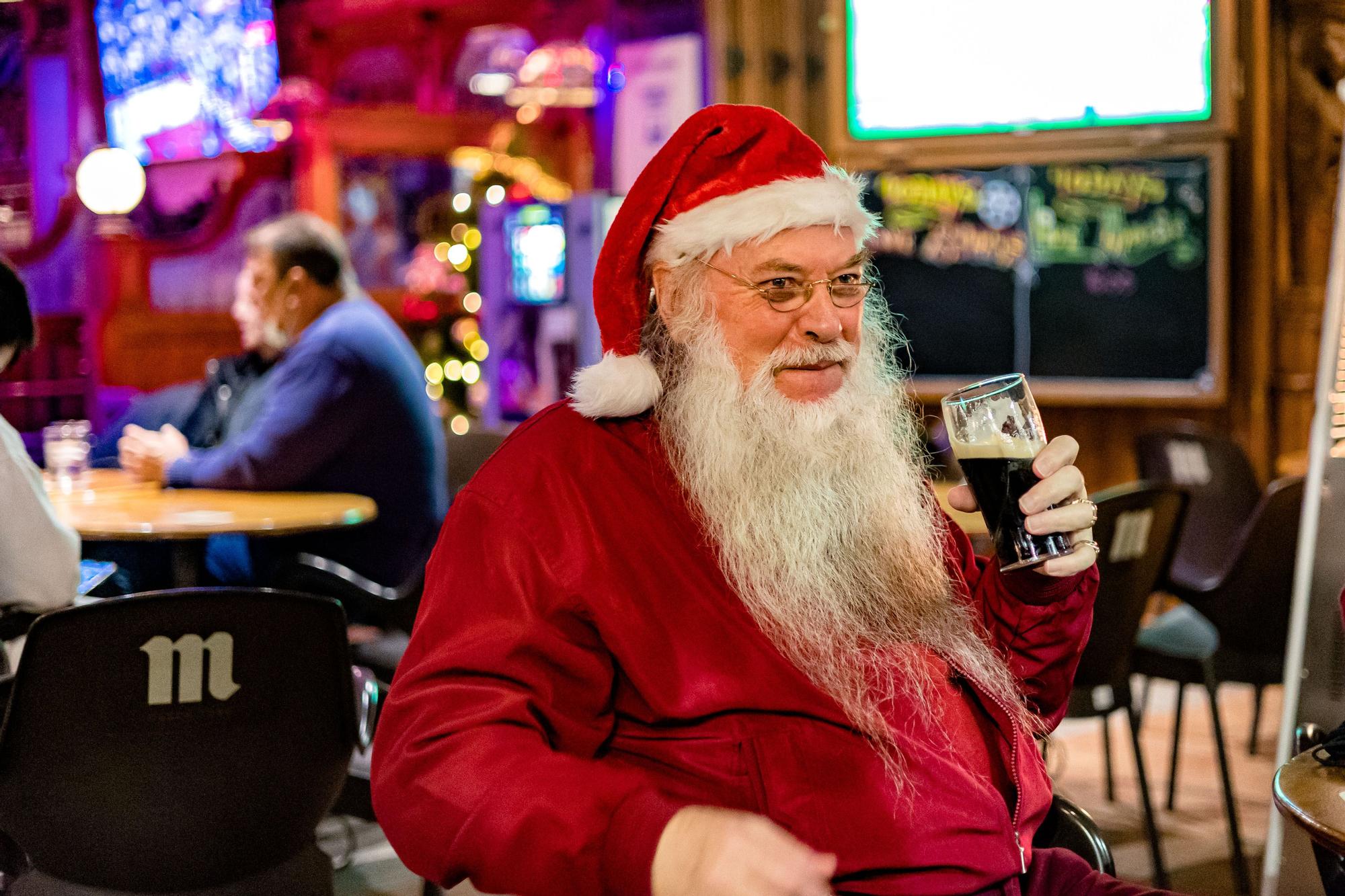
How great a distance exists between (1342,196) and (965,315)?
3.43 m

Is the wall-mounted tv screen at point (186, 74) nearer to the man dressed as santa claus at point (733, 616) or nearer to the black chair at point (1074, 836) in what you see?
the man dressed as santa claus at point (733, 616)

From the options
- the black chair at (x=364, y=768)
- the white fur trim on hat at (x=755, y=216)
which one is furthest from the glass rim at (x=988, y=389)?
the black chair at (x=364, y=768)

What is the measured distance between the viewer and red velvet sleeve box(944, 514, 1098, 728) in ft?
5.56

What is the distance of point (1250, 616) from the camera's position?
3539 mm

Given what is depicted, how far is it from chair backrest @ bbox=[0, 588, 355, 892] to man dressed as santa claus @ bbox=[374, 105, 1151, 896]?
70cm

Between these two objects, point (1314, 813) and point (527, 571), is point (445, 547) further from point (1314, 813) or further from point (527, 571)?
point (1314, 813)

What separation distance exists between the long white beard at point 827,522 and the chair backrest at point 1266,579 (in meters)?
2.05

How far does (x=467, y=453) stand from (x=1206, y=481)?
2673mm

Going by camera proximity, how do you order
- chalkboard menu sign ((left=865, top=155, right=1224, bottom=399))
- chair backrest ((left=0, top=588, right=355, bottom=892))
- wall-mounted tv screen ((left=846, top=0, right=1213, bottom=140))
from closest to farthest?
chair backrest ((left=0, top=588, right=355, bottom=892)), wall-mounted tv screen ((left=846, top=0, right=1213, bottom=140)), chalkboard menu sign ((left=865, top=155, right=1224, bottom=399))

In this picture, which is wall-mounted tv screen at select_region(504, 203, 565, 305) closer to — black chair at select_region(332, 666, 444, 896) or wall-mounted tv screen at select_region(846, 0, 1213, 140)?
wall-mounted tv screen at select_region(846, 0, 1213, 140)

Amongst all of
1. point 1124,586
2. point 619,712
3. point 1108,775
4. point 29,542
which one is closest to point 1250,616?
point 1124,586

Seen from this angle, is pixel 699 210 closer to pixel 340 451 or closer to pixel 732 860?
pixel 732 860

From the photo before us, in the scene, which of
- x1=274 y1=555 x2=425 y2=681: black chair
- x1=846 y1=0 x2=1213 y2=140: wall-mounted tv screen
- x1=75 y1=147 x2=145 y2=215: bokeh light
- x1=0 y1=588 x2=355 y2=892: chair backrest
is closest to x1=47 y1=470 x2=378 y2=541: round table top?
x1=274 y1=555 x2=425 y2=681: black chair

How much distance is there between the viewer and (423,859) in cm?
132
